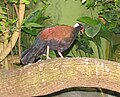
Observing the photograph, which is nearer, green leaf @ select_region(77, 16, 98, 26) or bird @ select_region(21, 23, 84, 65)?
bird @ select_region(21, 23, 84, 65)

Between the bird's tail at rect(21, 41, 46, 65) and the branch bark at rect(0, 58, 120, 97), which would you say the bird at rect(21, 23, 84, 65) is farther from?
the branch bark at rect(0, 58, 120, 97)

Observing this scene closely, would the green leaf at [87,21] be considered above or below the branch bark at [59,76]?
above

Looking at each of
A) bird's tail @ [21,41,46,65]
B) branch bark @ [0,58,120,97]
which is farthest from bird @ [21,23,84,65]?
branch bark @ [0,58,120,97]

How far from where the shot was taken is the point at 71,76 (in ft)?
4.18

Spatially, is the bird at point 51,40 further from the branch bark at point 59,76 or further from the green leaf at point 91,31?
the green leaf at point 91,31

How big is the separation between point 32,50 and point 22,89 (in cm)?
27

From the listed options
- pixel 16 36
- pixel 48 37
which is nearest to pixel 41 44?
pixel 48 37

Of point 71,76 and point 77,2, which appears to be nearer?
point 71,76

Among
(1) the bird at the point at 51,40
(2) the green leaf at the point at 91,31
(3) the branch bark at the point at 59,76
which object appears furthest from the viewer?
(2) the green leaf at the point at 91,31

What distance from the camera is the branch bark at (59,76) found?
1257mm

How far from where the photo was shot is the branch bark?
1.26 metres

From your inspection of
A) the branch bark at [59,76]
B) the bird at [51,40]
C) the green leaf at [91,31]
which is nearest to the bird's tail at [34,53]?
the bird at [51,40]

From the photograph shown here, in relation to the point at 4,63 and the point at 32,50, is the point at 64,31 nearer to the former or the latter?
the point at 32,50

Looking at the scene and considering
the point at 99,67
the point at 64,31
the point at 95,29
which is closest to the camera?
the point at 99,67
